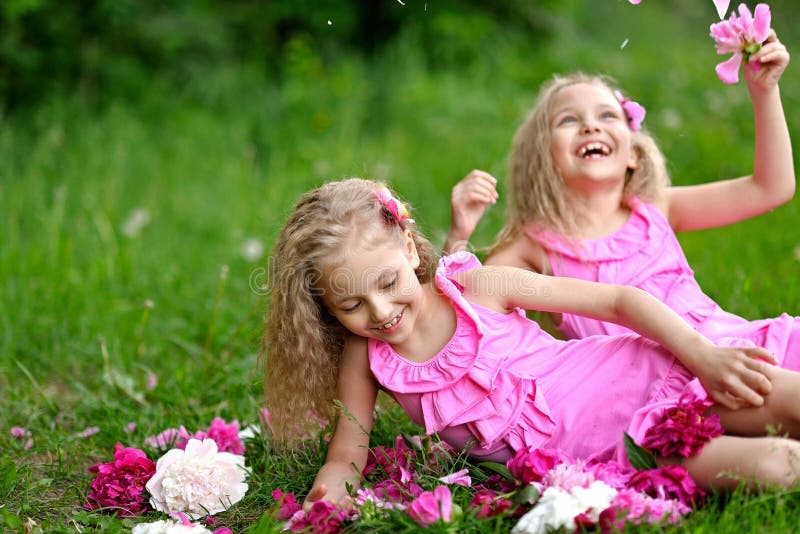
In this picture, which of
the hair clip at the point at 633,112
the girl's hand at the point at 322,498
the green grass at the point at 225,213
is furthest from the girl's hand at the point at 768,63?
the girl's hand at the point at 322,498

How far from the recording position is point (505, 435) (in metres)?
2.37

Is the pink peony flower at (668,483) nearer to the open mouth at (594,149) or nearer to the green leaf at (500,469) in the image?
the green leaf at (500,469)

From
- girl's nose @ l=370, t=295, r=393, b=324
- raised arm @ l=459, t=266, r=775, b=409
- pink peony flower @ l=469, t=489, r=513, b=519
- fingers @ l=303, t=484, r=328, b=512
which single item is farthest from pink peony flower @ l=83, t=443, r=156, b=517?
raised arm @ l=459, t=266, r=775, b=409

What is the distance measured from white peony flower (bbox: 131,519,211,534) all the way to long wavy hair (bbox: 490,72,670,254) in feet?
4.43

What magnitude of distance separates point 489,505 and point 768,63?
1496mm

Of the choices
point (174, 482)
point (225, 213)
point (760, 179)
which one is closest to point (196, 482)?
point (174, 482)

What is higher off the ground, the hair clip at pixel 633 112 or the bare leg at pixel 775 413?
the hair clip at pixel 633 112

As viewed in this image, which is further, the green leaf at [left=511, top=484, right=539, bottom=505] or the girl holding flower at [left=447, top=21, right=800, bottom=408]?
the girl holding flower at [left=447, top=21, right=800, bottom=408]

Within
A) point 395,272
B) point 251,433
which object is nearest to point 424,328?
point 395,272

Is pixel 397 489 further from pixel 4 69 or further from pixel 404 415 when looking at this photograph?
pixel 4 69

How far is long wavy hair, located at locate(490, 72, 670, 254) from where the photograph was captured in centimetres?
291

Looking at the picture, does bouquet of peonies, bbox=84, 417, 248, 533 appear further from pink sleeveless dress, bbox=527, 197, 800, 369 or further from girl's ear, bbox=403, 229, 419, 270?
pink sleeveless dress, bbox=527, 197, 800, 369

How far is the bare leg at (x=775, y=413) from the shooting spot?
209 cm

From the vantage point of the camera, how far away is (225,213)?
16.4 ft
